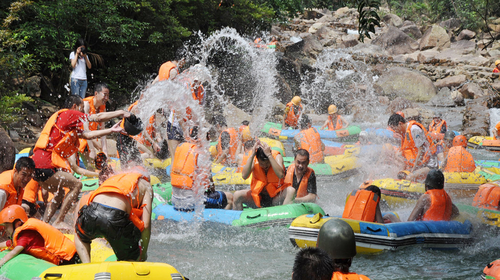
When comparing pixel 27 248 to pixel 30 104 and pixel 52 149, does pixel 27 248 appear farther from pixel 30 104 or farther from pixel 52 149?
pixel 30 104

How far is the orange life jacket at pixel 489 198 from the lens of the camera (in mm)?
6766

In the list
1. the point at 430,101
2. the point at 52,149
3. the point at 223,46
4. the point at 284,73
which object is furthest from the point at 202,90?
the point at 430,101

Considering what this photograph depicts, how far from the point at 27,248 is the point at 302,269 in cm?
293

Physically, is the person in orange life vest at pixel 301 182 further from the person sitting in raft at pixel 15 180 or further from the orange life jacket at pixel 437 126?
the orange life jacket at pixel 437 126

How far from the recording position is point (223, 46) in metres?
18.3

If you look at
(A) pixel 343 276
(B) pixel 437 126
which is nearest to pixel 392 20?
(B) pixel 437 126

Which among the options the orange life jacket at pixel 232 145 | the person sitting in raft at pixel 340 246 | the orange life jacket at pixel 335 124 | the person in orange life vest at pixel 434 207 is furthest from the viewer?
the orange life jacket at pixel 335 124

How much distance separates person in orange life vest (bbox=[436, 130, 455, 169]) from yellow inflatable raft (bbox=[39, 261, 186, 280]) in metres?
7.30

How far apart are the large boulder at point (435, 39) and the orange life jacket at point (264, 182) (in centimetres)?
2532

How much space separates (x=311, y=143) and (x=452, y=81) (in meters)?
14.2

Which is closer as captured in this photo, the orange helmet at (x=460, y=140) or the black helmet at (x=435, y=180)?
the black helmet at (x=435, y=180)

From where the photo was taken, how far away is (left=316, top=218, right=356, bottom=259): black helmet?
3.17 m

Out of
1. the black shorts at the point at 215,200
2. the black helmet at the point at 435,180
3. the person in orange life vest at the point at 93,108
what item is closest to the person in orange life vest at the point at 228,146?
the person in orange life vest at the point at 93,108

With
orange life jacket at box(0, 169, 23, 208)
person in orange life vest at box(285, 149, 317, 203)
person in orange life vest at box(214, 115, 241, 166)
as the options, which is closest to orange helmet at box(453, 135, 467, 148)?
person in orange life vest at box(285, 149, 317, 203)
